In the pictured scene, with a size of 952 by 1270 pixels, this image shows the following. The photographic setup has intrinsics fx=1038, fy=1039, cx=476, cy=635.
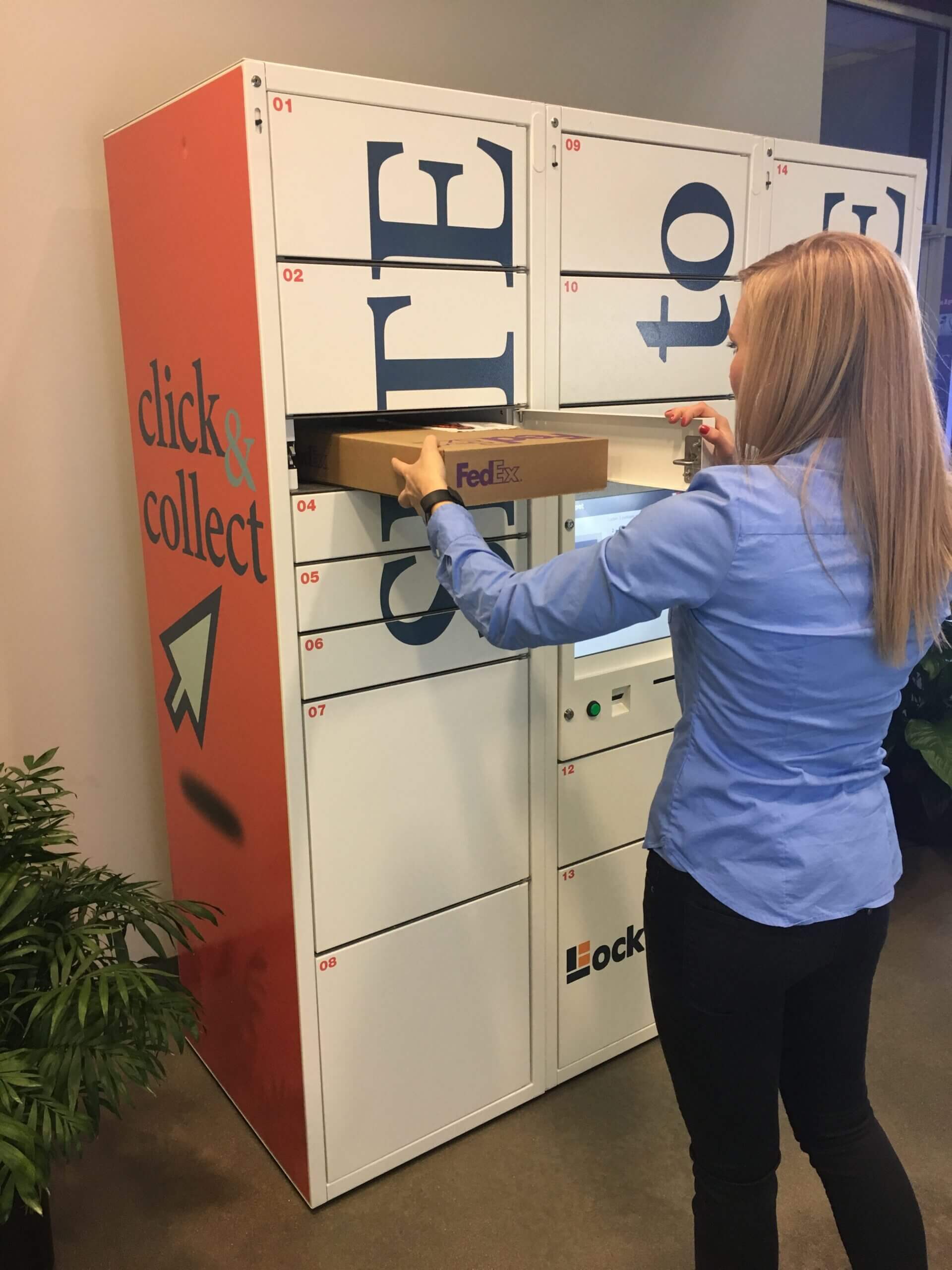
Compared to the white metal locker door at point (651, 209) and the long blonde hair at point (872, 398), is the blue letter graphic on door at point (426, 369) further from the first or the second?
the long blonde hair at point (872, 398)

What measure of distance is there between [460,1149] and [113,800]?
3.66 ft

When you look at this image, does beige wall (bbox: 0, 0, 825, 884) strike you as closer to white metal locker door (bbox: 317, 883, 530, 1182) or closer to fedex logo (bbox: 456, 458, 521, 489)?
white metal locker door (bbox: 317, 883, 530, 1182)

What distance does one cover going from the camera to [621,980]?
7.71 ft

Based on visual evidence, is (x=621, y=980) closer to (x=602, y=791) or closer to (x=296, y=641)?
(x=602, y=791)

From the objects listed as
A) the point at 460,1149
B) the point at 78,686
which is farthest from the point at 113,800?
the point at 460,1149

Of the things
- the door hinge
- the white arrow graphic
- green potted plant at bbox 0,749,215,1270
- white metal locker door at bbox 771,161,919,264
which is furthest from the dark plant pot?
white metal locker door at bbox 771,161,919,264

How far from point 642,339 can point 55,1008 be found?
1585 mm

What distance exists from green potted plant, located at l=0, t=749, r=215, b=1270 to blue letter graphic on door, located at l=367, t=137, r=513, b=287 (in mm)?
1077

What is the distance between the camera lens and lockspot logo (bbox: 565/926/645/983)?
225 cm

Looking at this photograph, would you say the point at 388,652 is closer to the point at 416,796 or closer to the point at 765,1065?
the point at 416,796

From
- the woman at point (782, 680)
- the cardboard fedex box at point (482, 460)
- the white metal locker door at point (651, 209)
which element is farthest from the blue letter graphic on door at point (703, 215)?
the woman at point (782, 680)

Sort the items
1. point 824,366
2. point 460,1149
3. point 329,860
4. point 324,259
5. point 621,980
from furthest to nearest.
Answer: point 621,980 → point 460,1149 → point 329,860 → point 324,259 → point 824,366

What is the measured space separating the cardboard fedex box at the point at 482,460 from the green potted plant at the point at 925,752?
180 centimetres

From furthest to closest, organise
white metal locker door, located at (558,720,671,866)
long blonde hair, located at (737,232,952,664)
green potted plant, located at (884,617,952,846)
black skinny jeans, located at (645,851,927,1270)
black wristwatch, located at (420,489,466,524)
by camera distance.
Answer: green potted plant, located at (884,617,952,846), white metal locker door, located at (558,720,671,866), black wristwatch, located at (420,489,466,524), black skinny jeans, located at (645,851,927,1270), long blonde hair, located at (737,232,952,664)
